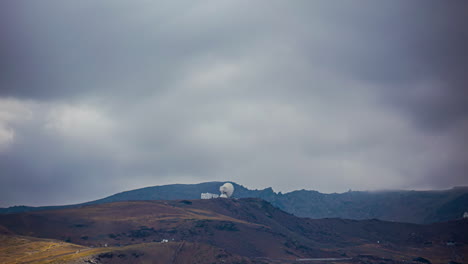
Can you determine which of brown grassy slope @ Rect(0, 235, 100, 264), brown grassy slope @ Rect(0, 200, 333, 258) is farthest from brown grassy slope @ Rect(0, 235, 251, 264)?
brown grassy slope @ Rect(0, 200, 333, 258)

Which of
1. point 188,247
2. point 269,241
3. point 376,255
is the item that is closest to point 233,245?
point 269,241

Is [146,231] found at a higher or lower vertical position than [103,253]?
higher

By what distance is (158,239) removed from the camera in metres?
172

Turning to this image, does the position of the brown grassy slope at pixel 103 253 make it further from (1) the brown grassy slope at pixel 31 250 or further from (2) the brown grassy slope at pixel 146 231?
(2) the brown grassy slope at pixel 146 231

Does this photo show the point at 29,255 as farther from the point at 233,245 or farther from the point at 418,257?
the point at 418,257

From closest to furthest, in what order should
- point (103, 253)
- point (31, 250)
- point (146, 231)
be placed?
point (103, 253)
point (31, 250)
point (146, 231)

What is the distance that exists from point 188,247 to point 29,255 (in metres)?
48.0

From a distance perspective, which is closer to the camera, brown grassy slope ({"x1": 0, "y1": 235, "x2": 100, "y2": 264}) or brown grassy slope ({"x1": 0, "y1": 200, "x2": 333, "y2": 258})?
brown grassy slope ({"x1": 0, "y1": 235, "x2": 100, "y2": 264})

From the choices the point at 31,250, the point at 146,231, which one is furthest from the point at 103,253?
the point at 146,231

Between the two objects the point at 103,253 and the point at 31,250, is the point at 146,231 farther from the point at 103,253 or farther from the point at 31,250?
the point at 31,250

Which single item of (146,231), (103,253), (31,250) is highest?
(146,231)

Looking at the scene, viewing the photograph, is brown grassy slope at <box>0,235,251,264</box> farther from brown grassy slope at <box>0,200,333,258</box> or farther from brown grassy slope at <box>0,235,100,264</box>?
brown grassy slope at <box>0,200,333,258</box>

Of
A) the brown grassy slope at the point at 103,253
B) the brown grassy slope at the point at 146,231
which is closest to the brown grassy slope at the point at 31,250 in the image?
the brown grassy slope at the point at 103,253

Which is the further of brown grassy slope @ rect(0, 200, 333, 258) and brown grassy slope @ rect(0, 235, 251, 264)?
brown grassy slope @ rect(0, 200, 333, 258)
